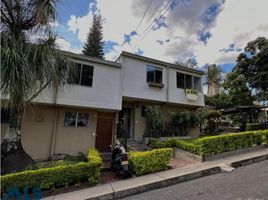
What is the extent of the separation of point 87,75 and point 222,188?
8342 millimetres

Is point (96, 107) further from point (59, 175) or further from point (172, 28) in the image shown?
point (172, 28)

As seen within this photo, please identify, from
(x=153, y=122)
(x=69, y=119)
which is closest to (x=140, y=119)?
→ (x=153, y=122)

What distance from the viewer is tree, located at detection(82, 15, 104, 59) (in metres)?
Answer: 30.0

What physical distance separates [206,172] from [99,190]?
3766 mm

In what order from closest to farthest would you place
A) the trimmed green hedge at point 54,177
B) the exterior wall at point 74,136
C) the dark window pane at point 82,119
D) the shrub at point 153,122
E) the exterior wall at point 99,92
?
1. the trimmed green hedge at point 54,177
2. the exterior wall at point 99,92
3. the exterior wall at point 74,136
4. the dark window pane at point 82,119
5. the shrub at point 153,122

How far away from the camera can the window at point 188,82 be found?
14055 mm

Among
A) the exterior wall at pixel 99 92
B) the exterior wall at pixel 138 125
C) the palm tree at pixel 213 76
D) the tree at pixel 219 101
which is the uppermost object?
the palm tree at pixel 213 76

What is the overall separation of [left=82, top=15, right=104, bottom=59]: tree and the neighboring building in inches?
753

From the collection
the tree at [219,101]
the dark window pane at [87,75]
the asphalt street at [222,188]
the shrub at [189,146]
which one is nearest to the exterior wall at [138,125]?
the shrub at [189,146]

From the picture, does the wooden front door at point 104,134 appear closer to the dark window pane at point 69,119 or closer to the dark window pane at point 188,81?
the dark window pane at point 69,119

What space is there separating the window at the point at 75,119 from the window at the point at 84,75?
6.38 ft

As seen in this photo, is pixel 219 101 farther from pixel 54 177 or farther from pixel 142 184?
pixel 54 177

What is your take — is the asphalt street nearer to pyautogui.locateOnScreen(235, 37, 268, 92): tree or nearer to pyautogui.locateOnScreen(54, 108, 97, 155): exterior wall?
pyautogui.locateOnScreen(54, 108, 97, 155): exterior wall
